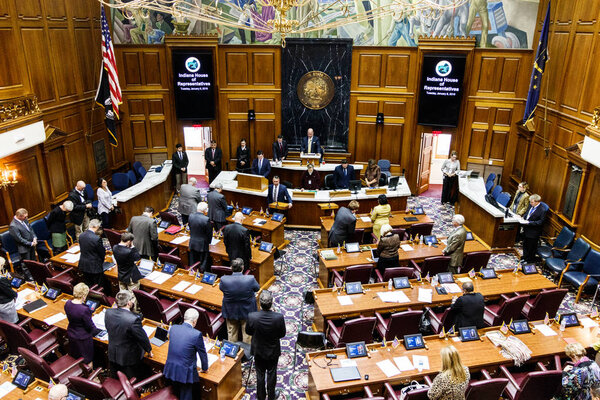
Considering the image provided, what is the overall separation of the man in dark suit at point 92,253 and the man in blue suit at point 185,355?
3065 millimetres

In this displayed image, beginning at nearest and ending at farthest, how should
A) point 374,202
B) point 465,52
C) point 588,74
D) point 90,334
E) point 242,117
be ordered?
1. point 90,334
2. point 588,74
3. point 374,202
4. point 465,52
5. point 242,117

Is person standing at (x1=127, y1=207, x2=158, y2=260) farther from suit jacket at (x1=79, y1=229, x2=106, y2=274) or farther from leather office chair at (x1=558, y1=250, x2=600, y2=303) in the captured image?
leather office chair at (x1=558, y1=250, x2=600, y2=303)

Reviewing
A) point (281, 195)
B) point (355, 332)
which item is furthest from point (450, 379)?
point (281, 195)

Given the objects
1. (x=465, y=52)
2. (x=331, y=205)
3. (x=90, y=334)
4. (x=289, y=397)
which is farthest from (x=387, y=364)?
(x=465, y=52)

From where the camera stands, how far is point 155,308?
269 inches

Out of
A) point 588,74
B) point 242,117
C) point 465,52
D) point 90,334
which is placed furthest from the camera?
point 242,117

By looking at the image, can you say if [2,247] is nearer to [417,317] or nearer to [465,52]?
[417,317]

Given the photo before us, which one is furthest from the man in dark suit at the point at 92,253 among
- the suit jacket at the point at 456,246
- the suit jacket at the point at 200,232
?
the suit jacket at the point at 456,246

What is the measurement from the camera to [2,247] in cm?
897

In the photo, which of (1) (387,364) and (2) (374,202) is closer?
(1) (387,364)

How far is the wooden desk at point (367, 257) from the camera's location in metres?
8.35

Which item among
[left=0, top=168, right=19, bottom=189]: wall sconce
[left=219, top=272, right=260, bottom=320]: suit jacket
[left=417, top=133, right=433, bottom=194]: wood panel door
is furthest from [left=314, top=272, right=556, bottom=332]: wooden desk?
[left=417, top=133, right=433, bottom=194]: wood panel door

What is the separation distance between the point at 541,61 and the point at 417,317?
784 cm

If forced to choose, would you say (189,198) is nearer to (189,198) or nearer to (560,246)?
(189,198)
